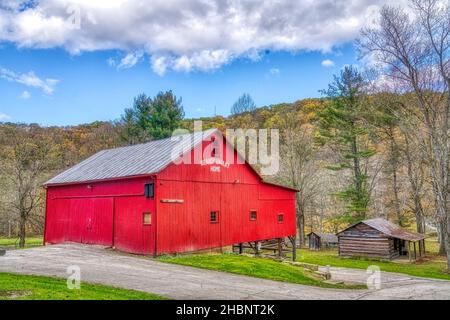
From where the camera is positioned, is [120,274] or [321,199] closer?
[120,274]

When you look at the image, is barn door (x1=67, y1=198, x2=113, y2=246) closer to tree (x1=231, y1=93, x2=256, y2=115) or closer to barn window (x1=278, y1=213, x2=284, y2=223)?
barn window (x1=278, y1=213, x2=284, y2=223)

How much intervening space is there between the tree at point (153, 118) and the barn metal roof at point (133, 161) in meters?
20.5

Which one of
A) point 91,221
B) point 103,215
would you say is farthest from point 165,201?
point 91,221

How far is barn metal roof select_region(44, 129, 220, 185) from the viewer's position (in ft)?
64.6

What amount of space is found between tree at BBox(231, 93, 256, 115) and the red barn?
38904mm

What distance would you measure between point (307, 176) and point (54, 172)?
90.2ft

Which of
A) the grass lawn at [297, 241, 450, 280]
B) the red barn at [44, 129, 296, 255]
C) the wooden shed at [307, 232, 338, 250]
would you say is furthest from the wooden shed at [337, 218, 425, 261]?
the red barn at [44, 129, 296, 255]

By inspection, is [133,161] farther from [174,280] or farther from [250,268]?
[174,280]

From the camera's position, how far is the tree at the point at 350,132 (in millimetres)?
37375

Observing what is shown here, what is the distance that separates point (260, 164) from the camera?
47.2 m

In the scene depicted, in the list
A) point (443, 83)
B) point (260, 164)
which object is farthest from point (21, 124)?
point (443, 83)

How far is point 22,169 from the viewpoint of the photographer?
113ft

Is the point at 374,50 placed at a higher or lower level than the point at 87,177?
higher
